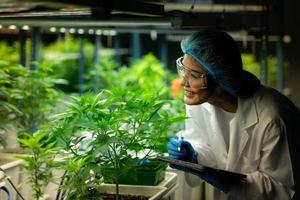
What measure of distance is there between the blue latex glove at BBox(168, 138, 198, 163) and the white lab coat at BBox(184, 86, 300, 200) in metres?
0.09

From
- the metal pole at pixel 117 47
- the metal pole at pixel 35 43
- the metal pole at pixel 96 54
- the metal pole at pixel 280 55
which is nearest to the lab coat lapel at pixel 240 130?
the metal pole at pixel 280 55

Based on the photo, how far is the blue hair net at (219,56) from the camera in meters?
1.63

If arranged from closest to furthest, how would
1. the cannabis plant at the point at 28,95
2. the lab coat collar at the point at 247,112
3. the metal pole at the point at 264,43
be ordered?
the lab coat collar at the point at 247,112 → the cannabis plant at the point at 28,95 → the metal pole at the point at 264,43

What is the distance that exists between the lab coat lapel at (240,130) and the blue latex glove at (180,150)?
0.15m

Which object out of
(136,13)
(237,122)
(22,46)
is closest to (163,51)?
(22,46)

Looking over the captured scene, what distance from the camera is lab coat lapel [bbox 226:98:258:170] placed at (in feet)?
5.57

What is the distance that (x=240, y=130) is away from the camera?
67.6 inches

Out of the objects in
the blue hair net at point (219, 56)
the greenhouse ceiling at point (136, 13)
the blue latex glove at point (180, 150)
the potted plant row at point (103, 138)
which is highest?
the greenhouse ceiling at point (136, 13)

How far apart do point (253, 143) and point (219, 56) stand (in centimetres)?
35

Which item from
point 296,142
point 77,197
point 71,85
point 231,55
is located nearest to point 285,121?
point 296,142

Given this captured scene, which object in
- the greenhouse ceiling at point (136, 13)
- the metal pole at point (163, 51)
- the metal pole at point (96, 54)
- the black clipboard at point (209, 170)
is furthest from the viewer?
the metal pole at point (163, 51)

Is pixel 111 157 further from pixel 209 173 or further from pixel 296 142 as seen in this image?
pixel 296 142

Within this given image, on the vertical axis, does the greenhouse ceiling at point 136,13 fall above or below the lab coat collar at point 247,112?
above

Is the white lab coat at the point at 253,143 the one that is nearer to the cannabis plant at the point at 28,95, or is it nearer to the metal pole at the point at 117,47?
the cannabis plant at the point at 28,95
